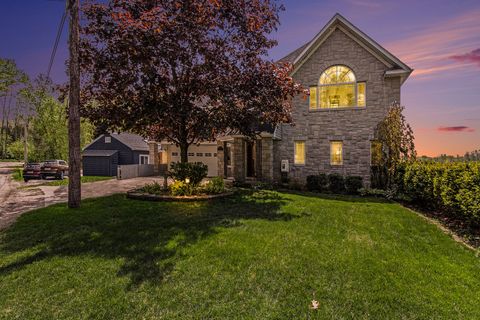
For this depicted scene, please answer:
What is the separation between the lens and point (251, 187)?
48.4 feet

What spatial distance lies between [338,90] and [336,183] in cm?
530

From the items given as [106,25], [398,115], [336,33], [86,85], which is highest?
[336,33]

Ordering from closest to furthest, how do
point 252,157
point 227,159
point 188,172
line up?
point 188,172 → point 252,157 → point 227,159

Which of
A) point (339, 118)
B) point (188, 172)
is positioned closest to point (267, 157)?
point (339, 118)

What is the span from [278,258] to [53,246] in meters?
4.98

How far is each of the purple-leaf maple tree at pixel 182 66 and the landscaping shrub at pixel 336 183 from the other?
15.9 feet

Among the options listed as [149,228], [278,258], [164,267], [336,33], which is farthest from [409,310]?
[336,33]

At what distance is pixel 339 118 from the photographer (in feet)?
47.1

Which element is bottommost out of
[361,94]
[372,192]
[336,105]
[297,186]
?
[372,192]

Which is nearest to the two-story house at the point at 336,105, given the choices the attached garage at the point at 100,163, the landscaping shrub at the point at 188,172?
the landscaping shrub at the point at 188,172

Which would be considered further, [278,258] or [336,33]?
[336,33]

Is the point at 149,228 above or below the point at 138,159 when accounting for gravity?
below

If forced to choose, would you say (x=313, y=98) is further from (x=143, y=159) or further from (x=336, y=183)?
(x=143, y=159)

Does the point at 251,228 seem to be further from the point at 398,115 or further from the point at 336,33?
the point at 336,33
